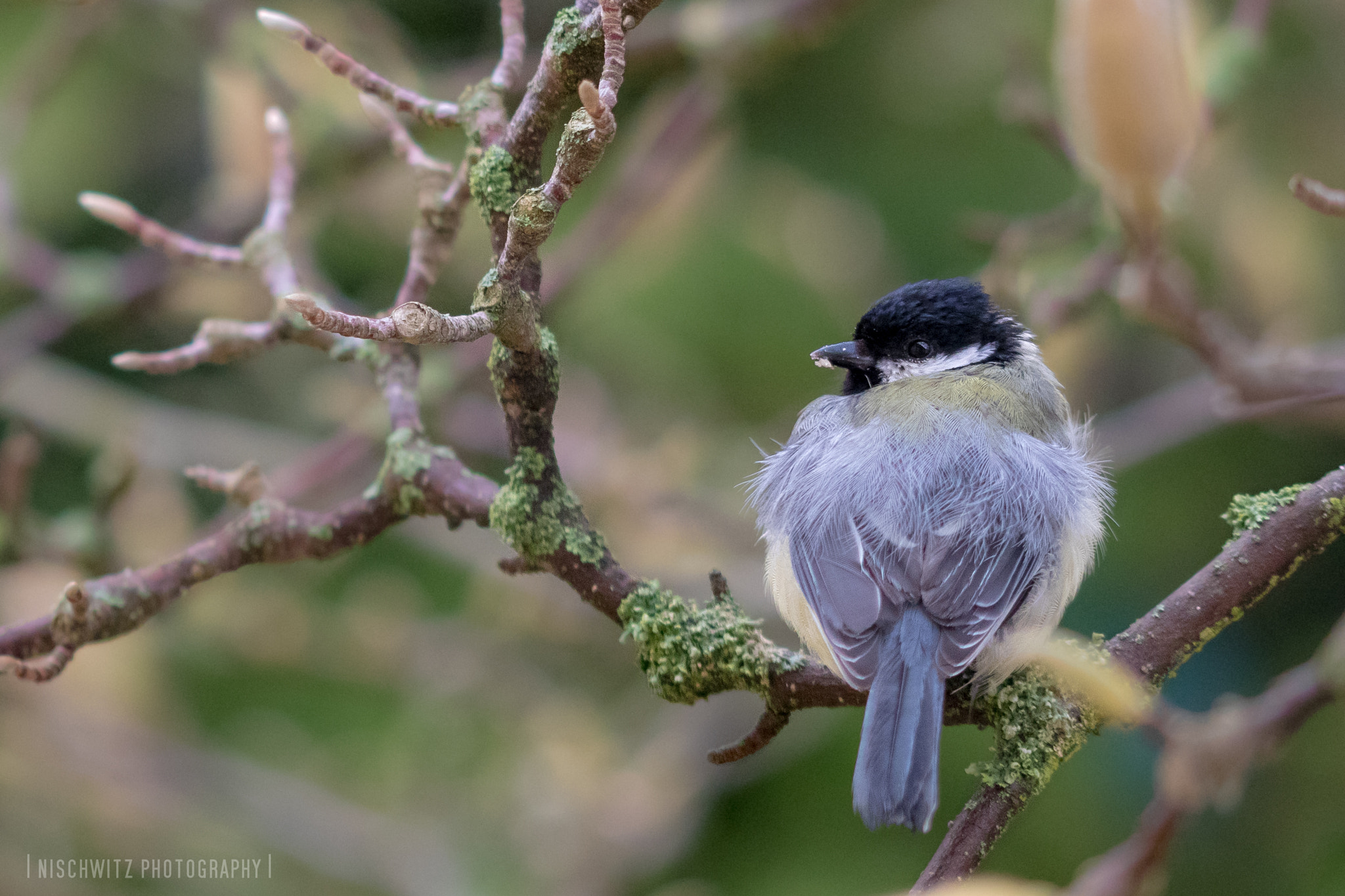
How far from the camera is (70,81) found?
3.37 meters

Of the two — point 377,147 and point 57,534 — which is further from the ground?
point 377,147

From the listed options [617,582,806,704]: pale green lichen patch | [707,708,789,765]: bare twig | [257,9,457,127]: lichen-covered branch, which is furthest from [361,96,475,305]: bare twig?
[707,708,789,765]: bare twig

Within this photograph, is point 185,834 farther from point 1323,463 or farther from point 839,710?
point 1323,463

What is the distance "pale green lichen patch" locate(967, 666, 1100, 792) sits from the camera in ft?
4.47

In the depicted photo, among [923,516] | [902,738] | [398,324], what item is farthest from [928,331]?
[398,324]

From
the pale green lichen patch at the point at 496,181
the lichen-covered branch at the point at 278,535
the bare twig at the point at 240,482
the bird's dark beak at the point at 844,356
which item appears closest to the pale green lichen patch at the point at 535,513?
the lichen-covered branch at the point at 278,535

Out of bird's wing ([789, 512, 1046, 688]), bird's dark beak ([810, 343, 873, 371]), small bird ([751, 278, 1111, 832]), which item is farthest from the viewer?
bird's dark beak ([810, 343, 873, 371])

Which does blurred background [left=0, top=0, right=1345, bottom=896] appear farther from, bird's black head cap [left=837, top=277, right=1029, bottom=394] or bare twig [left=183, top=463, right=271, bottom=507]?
bare twig [left=183, top=463, right=271, bottom=507]

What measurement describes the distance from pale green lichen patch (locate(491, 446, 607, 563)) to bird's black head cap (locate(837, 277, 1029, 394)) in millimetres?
955

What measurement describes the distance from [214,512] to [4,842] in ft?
3.66

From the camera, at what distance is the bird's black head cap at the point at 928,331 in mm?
2307

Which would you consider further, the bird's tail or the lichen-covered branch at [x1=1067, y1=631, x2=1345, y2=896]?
the bird's tail

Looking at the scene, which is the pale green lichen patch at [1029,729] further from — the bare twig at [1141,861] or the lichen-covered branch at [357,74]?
the lichen-covered branch at [357,74]

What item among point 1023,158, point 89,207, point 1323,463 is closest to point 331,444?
point 89,207
